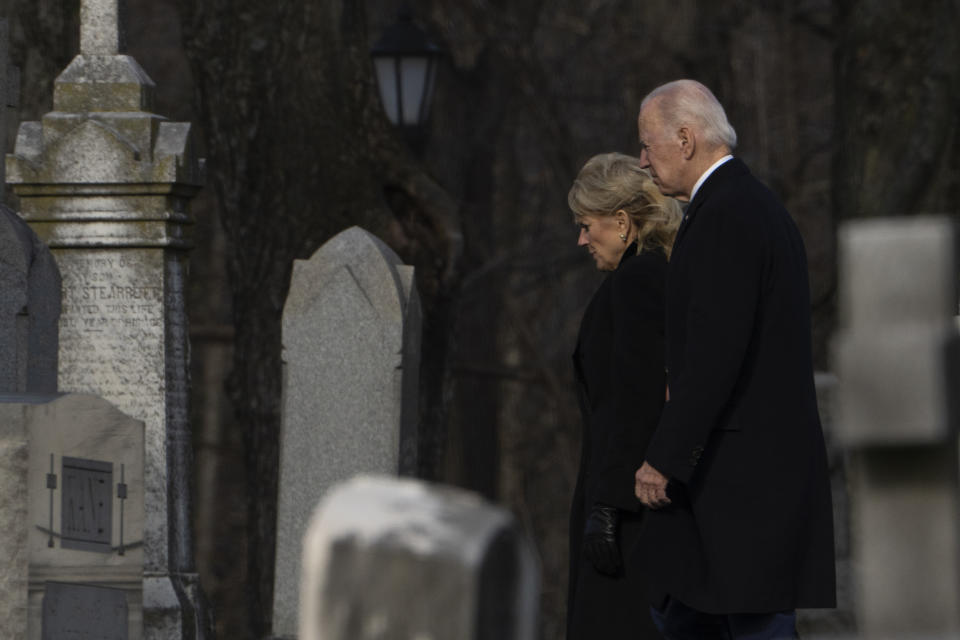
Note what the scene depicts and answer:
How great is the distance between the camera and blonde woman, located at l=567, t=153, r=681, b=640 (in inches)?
213

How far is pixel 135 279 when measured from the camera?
8.09 meters

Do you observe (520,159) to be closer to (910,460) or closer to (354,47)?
(354,47)

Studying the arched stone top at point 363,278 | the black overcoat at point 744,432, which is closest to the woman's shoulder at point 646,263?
the black overcoat at point 744,432

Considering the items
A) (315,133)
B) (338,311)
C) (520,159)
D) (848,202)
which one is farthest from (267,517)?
(520,159)

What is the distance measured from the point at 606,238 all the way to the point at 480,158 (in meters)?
14.5

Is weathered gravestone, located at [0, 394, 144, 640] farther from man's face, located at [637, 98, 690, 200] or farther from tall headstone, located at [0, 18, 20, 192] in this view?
tall headstone, located at [0, 18, 20, 192]

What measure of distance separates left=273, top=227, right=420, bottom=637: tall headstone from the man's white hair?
9.55 ft

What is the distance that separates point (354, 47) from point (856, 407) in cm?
937

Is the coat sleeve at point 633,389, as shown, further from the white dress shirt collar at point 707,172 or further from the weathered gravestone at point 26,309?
the weathered gravestone at point 26,309

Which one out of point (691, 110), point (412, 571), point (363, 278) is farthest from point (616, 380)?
point (412, 571)

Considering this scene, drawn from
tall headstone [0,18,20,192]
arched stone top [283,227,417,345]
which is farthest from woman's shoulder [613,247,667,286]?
tall headstone [0,18,20,192]

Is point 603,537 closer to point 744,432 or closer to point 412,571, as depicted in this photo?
point 744,432

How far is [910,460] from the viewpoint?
2201 mm

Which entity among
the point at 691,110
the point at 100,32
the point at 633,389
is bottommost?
the point at 633,389
